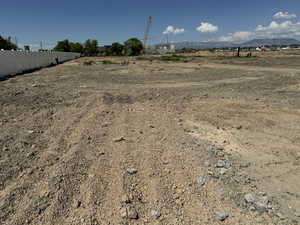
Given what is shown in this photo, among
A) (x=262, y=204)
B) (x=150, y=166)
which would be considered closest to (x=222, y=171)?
(x=262, y=204)

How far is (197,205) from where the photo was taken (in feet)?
7.72

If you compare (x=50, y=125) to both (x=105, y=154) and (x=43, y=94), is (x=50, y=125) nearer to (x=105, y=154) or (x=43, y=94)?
(x=105, y=154)

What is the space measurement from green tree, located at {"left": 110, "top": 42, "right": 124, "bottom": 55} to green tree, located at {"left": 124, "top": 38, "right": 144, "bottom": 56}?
245cm

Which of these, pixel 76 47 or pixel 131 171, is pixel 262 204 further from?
pixel 76 47

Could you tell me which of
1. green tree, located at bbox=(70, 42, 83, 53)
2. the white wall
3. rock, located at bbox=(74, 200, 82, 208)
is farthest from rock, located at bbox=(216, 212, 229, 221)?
green tree, located at bbox=(70, 42, 83, 53)

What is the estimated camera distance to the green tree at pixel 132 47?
67.9 metres

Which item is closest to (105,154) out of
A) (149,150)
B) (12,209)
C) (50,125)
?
(149,150)

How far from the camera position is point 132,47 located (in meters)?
67.9

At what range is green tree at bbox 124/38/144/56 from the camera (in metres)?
67.9

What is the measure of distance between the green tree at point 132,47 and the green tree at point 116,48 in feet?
8.04

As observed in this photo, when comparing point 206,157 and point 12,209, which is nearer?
point 12,209

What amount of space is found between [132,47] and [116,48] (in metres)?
6.59

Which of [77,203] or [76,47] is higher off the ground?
[76,47]

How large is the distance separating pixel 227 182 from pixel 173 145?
4.02ft
